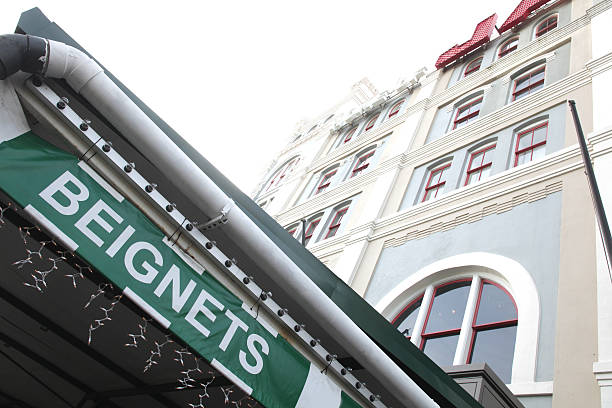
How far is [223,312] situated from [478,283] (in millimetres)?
6915

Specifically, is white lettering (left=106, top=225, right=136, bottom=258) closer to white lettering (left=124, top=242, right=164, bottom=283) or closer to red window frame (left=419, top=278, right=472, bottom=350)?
white lettering (left=124, top=242, right=164, bottom=283)

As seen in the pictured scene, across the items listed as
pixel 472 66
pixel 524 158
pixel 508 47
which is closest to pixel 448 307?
pixel 524 158

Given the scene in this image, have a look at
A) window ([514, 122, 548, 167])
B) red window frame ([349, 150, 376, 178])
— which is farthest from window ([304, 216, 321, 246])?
window ([514, 122, 548, 167])

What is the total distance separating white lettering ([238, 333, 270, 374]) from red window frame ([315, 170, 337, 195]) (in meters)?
15.6

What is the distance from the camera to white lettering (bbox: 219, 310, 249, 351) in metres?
3.36

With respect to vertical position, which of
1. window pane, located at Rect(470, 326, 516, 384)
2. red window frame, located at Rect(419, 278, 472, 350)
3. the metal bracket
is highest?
red window frame, located at Rect(419, 278, 472, 350)

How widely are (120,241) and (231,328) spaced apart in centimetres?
103

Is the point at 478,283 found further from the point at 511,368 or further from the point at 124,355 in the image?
the point at 124,355

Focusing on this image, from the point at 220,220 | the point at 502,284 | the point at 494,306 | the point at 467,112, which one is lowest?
the point at 220,220

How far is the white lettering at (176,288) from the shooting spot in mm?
3193

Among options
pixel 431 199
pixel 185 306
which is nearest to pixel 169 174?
pixel 185 306

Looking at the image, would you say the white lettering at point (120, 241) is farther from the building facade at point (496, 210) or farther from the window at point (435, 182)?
the window at point (435, 182)

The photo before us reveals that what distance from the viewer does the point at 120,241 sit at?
3.12m

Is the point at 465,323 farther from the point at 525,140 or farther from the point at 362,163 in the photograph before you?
the point at 362,163
